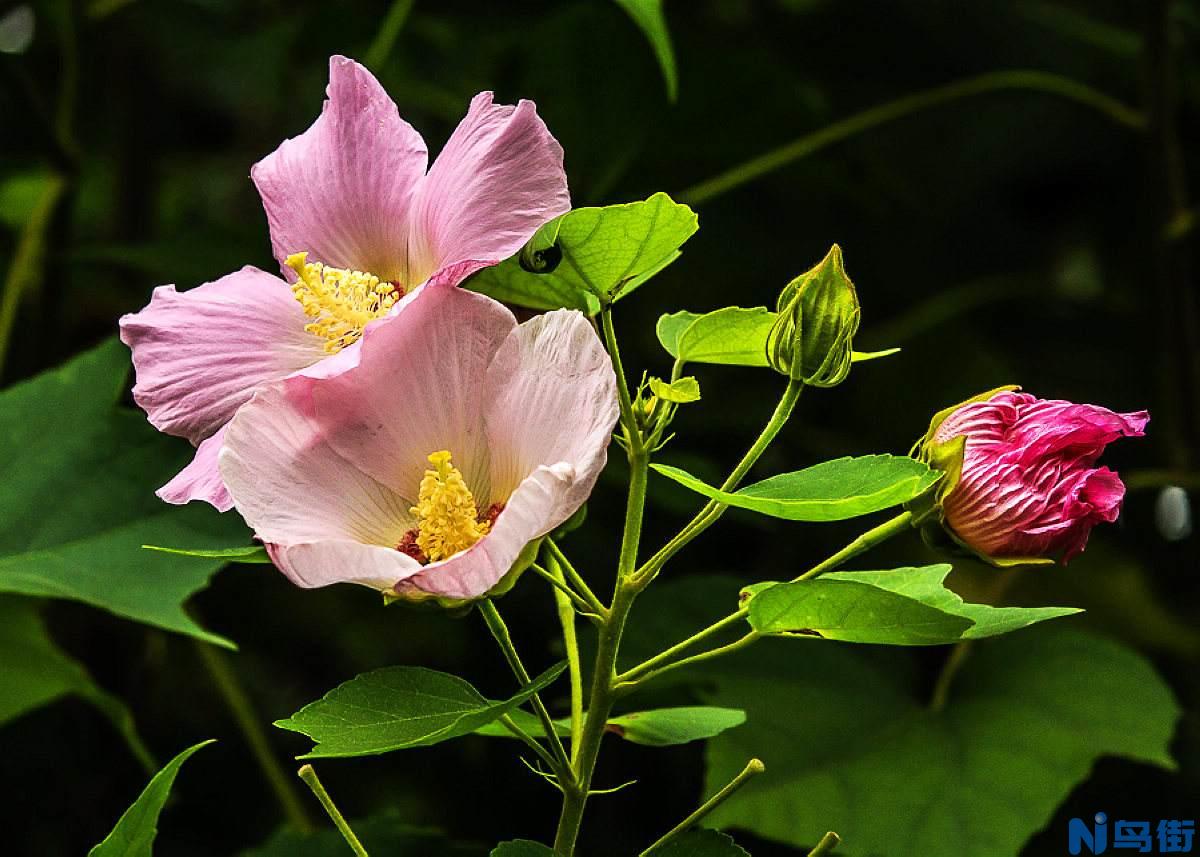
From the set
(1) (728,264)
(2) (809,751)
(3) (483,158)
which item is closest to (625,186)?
(1) (728,264)

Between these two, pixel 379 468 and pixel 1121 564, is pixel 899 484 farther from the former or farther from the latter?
pixel 1121 564

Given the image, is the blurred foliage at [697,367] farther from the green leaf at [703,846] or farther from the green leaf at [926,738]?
the green leaf at [703,846]

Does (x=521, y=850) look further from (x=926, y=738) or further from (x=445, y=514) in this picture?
(x=926, y=738)

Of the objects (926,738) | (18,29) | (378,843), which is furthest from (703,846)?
(18,29)

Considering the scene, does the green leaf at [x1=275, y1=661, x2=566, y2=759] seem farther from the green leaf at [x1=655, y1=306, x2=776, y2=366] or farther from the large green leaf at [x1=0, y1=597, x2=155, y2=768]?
the large green leaf at [x1=0, y1=597, x2=155, y2=768]

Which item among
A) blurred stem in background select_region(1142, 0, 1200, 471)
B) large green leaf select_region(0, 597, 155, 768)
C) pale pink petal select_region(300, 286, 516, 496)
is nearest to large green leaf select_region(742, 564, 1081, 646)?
pale pink petal select_region(300, 286, 516, 496)

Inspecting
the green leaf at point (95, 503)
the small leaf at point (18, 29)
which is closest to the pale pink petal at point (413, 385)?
the green leaf at point (95, 503)
